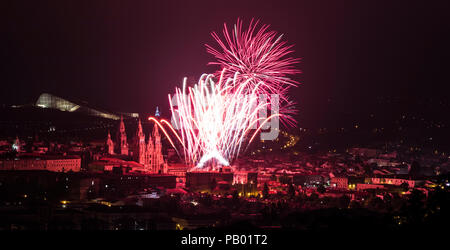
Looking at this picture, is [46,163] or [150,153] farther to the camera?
[150,153]

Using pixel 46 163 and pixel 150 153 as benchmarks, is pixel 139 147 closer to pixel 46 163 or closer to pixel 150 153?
pixel 150 153

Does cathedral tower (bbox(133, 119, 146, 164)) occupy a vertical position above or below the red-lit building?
above

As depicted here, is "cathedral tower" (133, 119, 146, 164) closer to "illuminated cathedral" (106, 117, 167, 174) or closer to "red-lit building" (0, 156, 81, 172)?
"illuminated cathedral" (106, 117, 167, 174)

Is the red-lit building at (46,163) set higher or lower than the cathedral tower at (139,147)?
lower

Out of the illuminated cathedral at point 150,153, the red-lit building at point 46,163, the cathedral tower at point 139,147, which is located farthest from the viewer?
the cathedral tower at point 139,147

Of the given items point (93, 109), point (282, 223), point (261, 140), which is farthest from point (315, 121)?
point (282, 223)

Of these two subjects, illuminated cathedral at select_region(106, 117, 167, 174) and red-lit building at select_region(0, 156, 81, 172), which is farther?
illuminated cathedral at select_region(106, 117, 167, 174)

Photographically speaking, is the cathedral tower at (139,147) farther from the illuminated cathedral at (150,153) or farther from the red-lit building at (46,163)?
the red-lit building at (46,163)

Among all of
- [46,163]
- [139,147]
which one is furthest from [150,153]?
[46,163]

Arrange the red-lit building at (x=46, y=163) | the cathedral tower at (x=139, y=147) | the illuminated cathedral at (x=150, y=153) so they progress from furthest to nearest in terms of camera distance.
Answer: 1. the cathedral tower at (x=139, y=147)
2. the illuminated cathedral at (x=150, y=153)
3. the red-lit building at (x=46, y=163)

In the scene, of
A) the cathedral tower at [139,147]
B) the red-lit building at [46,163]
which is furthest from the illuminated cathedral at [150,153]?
the red-lit building at [46,163]

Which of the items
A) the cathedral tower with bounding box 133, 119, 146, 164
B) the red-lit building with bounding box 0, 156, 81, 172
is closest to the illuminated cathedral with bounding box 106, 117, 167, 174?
the cathedral tower with bounding box 133, 119, 146, 164
